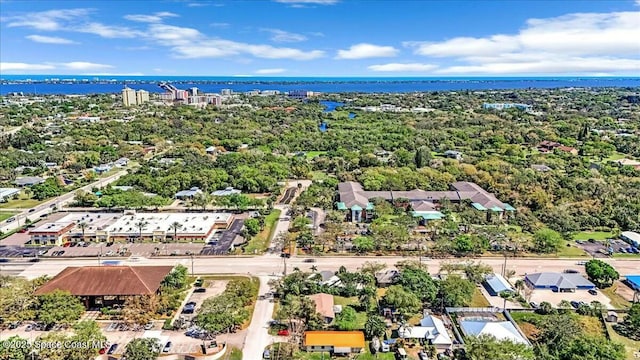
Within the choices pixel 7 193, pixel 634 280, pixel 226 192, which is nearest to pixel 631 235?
pixel 634 280

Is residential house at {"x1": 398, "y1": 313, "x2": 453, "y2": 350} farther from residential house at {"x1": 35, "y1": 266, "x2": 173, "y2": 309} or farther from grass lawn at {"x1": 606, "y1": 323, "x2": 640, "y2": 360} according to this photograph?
residential house at {"x1": 35, "y1": 266, "x2": 173, "y2": 309}

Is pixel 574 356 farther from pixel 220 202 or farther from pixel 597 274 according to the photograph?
pixel 220 202

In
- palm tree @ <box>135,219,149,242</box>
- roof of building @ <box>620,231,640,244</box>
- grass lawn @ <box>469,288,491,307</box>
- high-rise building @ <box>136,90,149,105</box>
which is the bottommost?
grass lawn @ <box>469,288,491,307</box>

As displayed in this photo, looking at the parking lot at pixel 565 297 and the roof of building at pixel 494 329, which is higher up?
the roof of building at pixel 494 329

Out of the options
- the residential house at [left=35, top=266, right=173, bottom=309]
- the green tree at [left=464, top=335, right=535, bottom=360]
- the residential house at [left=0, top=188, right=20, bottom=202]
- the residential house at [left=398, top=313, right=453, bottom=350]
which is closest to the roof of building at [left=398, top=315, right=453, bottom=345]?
the residential house at [left=398, top=313, right=453, bottom=350]

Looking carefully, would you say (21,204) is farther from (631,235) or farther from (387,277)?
A: (631,235)

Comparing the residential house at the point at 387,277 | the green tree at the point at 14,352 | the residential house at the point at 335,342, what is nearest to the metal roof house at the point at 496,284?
the residential house at the point at 387,277

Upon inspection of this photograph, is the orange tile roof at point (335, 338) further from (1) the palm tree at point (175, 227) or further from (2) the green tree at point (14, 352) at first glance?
(1) the palm tree at point (175, 227)
